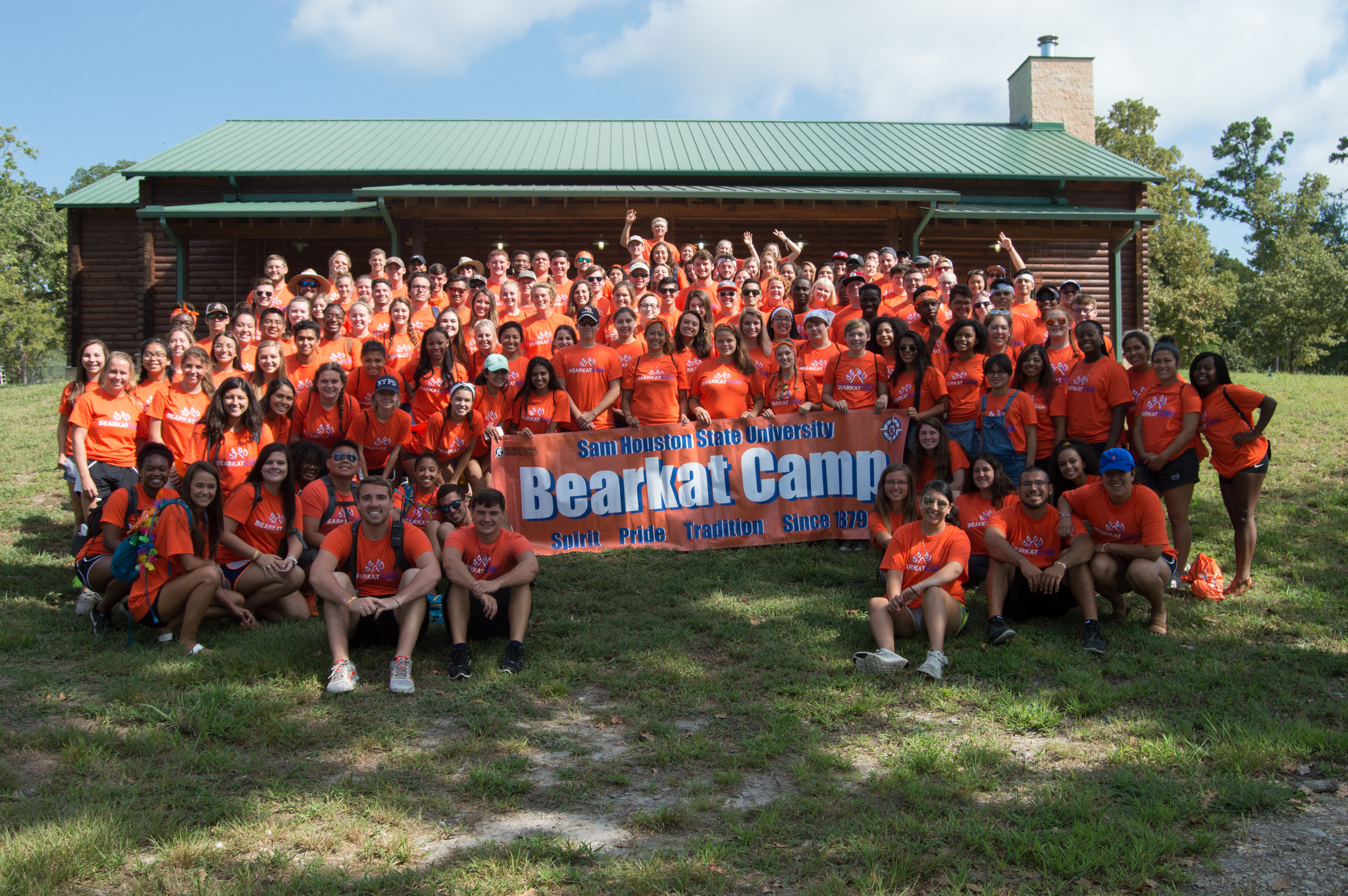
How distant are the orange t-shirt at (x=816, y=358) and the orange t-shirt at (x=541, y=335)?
7.42 ft

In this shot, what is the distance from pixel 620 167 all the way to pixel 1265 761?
1417cm

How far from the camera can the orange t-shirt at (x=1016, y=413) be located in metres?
7.04

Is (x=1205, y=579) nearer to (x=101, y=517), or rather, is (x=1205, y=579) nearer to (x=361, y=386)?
(x=361, y=386)

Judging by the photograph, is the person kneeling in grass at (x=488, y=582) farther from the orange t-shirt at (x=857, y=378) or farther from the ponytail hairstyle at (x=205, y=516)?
the orange t-shirt at (x=857, y=378)

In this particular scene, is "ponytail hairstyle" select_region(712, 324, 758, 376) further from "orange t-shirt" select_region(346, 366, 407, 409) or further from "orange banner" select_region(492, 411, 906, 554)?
"orange t-shirt" select_region(346, 366, 407, 409)

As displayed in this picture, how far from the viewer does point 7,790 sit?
3.96 m

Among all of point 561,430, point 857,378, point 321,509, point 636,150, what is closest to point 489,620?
point 321,509

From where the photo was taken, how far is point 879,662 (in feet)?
17.1

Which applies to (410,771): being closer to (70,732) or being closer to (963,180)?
(70,732)

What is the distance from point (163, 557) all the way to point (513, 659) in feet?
7.92

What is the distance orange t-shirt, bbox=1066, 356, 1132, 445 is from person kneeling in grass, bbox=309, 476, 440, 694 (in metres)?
5.00

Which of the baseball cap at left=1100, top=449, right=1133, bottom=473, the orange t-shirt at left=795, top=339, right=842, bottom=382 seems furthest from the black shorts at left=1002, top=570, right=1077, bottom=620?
the orange t-shirt at left=795, top=339, right=842, bottom=382

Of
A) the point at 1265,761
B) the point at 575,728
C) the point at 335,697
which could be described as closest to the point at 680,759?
the point at 575,728

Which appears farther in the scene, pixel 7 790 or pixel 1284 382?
pixel 1284 382
